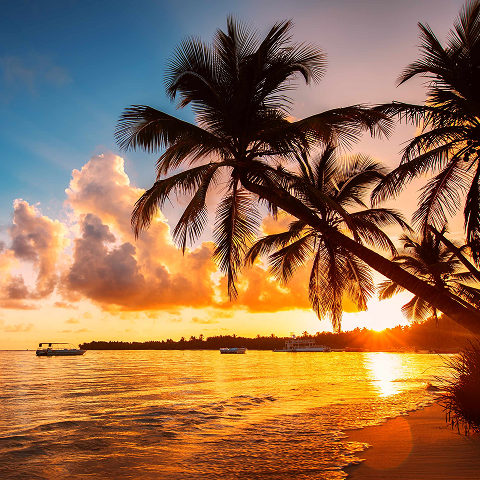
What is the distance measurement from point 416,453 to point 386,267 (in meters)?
3.75

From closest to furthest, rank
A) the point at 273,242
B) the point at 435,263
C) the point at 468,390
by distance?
the point at 468,390, the point at 273,242, the point at 435,263

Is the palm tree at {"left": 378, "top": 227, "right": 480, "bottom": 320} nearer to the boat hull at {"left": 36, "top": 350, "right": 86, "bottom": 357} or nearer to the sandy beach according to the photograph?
the sandy beach

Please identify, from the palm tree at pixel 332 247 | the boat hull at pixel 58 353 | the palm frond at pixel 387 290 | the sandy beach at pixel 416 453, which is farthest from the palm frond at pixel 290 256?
the boat hull at pixel 58 353

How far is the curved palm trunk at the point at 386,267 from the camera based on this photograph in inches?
312

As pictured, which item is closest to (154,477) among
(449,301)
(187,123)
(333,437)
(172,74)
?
(333,437)

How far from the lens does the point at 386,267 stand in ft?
28.5

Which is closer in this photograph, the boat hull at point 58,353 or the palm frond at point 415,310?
the palm frond at point 415,310

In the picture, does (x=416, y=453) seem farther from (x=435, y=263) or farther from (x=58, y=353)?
(x=58, y=353)

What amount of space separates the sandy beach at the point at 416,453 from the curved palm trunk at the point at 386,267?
7.04 ft

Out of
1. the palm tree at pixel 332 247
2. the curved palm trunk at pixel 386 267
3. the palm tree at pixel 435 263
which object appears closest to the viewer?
the curved palm trunk at pixel 386 267

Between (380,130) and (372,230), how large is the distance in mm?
3097

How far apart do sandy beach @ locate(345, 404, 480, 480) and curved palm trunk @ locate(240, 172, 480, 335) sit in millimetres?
2144

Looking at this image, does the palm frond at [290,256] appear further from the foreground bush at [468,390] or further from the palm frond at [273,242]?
the foreground bush at [468,390]

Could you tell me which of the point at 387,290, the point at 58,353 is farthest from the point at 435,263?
the point at 58,353
